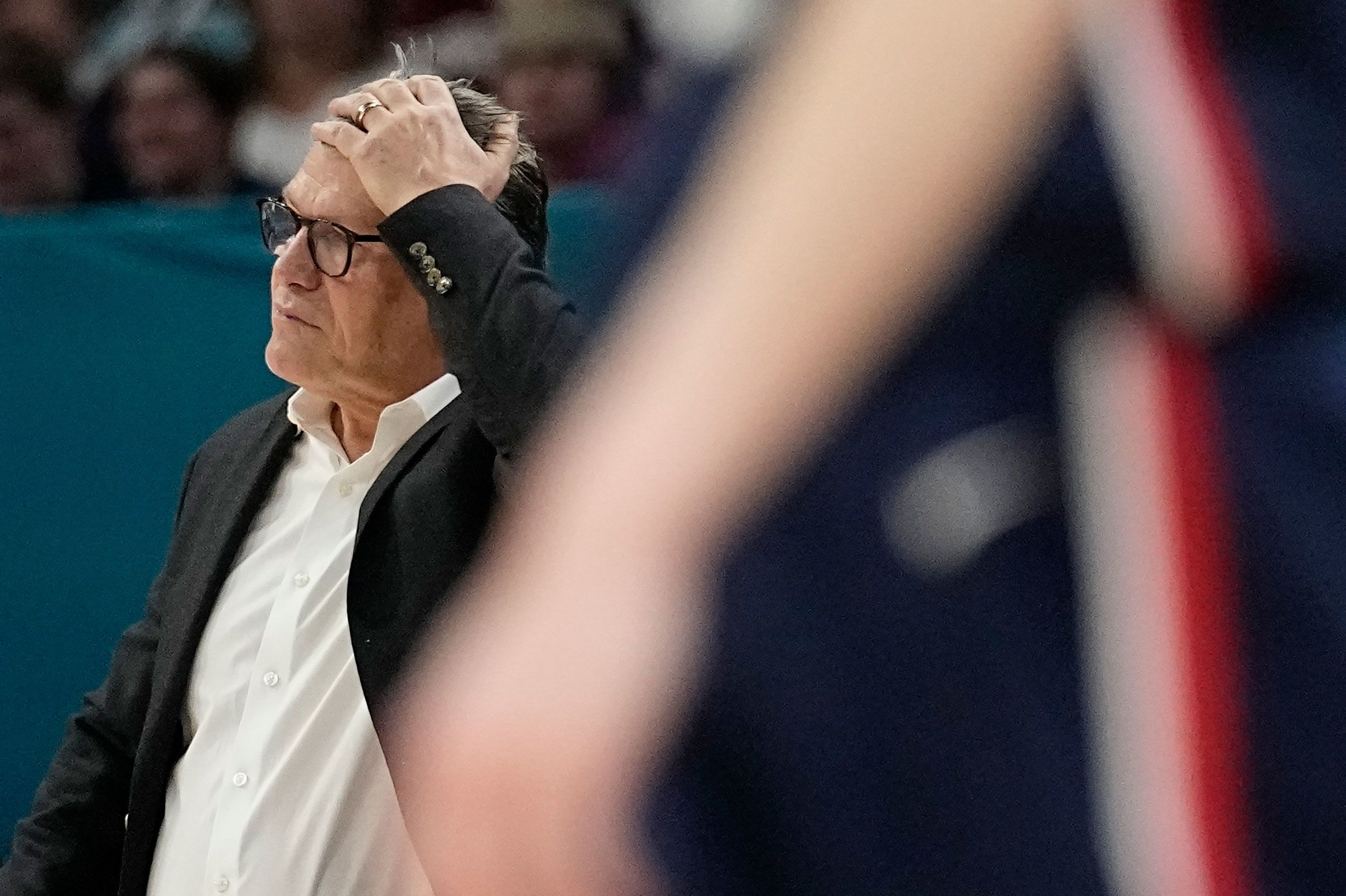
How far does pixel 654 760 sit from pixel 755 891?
0.04 metres

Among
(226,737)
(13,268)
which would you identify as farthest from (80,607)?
(226,737)

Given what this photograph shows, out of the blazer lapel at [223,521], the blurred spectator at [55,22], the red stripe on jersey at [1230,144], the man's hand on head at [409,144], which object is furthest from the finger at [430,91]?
the blurred spectator at [55,22]

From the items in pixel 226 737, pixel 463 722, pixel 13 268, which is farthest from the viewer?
pixel 13 268

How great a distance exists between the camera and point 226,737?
1417 mm

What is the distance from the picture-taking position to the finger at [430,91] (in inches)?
56.5

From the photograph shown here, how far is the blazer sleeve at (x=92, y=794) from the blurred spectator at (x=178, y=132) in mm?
1345

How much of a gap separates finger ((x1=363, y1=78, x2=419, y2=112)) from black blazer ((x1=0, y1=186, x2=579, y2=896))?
146mm

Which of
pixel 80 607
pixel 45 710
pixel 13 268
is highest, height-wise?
pixel 13 268

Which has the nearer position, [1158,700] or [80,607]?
[1158,700]

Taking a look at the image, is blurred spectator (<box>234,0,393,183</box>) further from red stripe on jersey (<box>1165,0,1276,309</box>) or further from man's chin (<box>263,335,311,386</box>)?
red stripe on jersey (<box>1165,0,1276,309</box>)

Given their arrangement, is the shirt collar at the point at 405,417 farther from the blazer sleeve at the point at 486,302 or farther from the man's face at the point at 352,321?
the blazer sleeve at the point at 486,302

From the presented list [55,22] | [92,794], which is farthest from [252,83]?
[92,794]

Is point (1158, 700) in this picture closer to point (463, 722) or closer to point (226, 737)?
point (463, 722)

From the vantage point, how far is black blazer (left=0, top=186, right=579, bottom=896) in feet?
3.97
